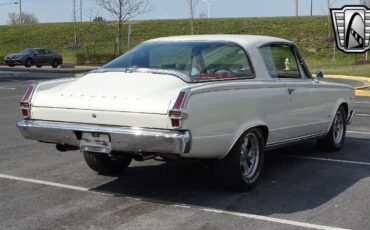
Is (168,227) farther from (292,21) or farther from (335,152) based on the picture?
(292,21)

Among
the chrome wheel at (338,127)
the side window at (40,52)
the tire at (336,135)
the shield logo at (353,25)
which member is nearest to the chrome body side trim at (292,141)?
the tire at (336,135)

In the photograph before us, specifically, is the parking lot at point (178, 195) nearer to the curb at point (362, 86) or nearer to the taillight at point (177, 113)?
the taillight at point (177, 113)

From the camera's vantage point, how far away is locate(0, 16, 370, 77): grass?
52.7 m

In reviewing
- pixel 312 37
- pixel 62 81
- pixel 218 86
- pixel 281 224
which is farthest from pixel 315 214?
pixel 312 37

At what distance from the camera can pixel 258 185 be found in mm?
6328

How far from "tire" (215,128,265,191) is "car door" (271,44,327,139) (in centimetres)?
78

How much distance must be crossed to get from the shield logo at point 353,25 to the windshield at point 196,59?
2781cm

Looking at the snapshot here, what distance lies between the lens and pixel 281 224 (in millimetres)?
4965

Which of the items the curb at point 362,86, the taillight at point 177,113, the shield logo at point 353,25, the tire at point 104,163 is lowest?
the curb at point 362,86

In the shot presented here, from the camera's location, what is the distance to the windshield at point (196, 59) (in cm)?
611

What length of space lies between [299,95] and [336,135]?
5.84ft

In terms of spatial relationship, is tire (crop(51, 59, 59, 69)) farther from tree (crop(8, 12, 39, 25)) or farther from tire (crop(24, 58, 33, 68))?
tree (crop(8, 12, 39, 25))

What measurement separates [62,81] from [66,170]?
49.1 inches

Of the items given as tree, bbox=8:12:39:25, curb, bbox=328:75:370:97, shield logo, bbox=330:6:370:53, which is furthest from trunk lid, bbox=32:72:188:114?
tree, bbox=8:12:39:25
